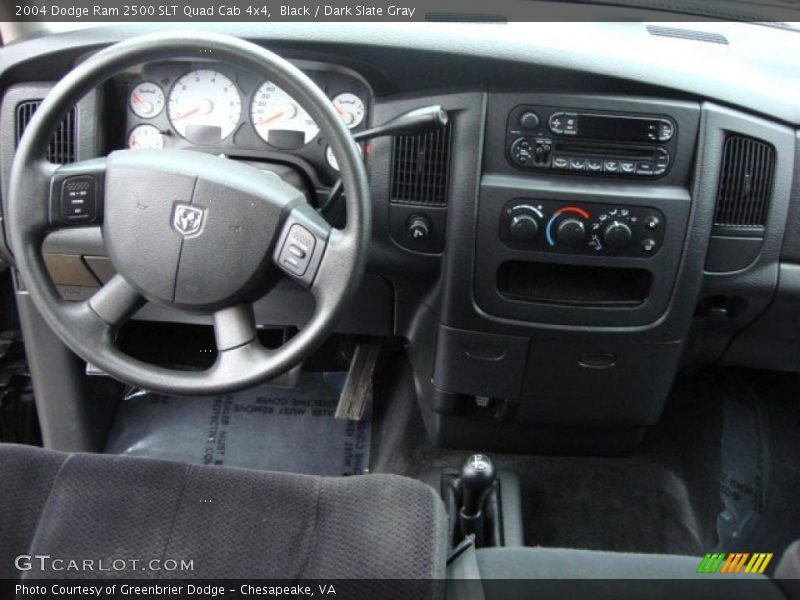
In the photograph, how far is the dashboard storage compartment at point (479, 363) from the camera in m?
1.52

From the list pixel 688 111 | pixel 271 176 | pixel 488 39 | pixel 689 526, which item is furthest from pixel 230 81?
pixel 689 526

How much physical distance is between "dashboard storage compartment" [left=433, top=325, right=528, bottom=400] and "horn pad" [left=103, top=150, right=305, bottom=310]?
0.50 m

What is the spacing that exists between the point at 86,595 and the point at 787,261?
1.28 m

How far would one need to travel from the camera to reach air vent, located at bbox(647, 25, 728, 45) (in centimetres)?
160

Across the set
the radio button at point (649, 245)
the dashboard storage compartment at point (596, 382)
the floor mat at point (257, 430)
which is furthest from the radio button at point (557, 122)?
the floor mat at point (257, 430)

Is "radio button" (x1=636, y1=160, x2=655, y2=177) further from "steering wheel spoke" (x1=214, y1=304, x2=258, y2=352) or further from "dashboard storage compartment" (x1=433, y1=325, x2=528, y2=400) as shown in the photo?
"steering wheel spoke" (x1=214, y1=304, x2=258, y2=352)

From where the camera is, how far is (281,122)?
1422mm

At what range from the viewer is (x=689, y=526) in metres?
1.80

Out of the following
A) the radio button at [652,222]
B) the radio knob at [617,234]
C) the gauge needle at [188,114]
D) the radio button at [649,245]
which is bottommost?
the radio button at [649,245]

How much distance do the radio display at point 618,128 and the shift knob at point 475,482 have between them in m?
0.62

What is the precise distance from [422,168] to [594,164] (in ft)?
0.96

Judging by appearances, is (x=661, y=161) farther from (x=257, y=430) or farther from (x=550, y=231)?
(x=257, y=430)

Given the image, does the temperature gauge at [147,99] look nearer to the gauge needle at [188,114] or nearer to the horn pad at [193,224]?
the gauge needle at [188,114]

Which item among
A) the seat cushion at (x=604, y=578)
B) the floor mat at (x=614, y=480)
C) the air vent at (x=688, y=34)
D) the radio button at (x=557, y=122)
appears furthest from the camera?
the floor mat at (x=614, y=480)
